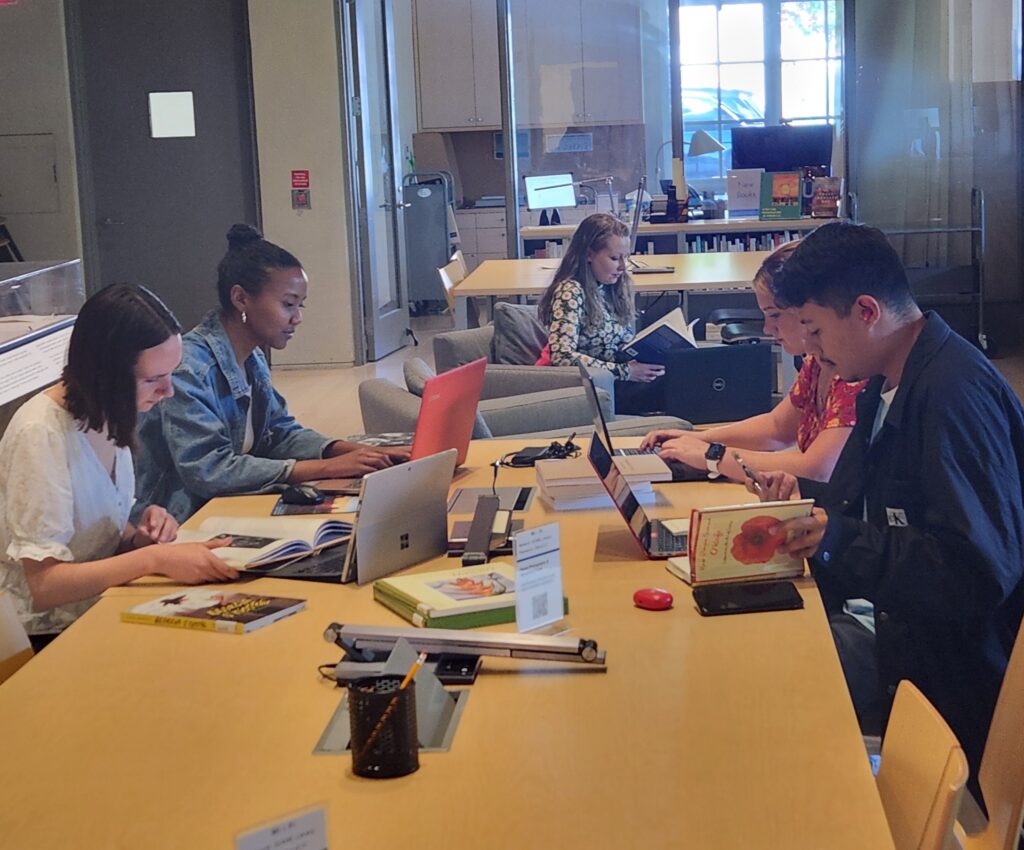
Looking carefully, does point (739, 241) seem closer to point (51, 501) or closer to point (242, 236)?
point (242, 236)

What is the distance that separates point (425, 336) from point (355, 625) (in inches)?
343

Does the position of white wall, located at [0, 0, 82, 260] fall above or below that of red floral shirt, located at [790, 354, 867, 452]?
above

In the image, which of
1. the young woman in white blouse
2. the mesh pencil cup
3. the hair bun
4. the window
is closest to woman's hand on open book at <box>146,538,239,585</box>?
the young woman in white blouse

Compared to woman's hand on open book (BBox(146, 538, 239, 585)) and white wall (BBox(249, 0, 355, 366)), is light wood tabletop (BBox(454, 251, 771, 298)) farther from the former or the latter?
woman's hand on open book (BBox(146, 538, 239, 585))

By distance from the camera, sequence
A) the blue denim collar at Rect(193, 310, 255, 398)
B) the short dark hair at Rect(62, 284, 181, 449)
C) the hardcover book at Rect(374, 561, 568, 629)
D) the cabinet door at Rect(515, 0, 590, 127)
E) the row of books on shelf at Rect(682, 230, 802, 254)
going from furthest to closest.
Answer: the cabinet door at Rect(515, 0, 590, 127) → the row of books on shelf at Rect(682, 230, 802, 254) → the blue denim collar at Rect(193, 310, 255, 398) → the short dark hair at Rect(62, 284, 181, 449) → the hardcover book at Rect(374, 561, 568, 629)

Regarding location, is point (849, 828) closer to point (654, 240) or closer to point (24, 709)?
point (24, 709)

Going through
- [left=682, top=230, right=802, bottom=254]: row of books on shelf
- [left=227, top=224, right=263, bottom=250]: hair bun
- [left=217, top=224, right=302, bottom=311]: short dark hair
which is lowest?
[left=682, top=230, right=802, bottom=254]: row of books on shelf

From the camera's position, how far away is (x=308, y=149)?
8875mm

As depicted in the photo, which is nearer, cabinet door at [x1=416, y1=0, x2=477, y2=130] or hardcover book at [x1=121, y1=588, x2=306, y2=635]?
hardcover book at [x1=121, y1=588, x2=306, y2=635]

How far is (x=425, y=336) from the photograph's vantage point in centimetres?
1060

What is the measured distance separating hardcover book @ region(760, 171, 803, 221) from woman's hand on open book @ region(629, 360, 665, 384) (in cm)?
359

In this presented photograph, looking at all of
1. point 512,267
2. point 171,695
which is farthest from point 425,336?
point 171,695

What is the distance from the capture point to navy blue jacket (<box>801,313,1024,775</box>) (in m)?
2.10

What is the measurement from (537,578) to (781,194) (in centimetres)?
706
